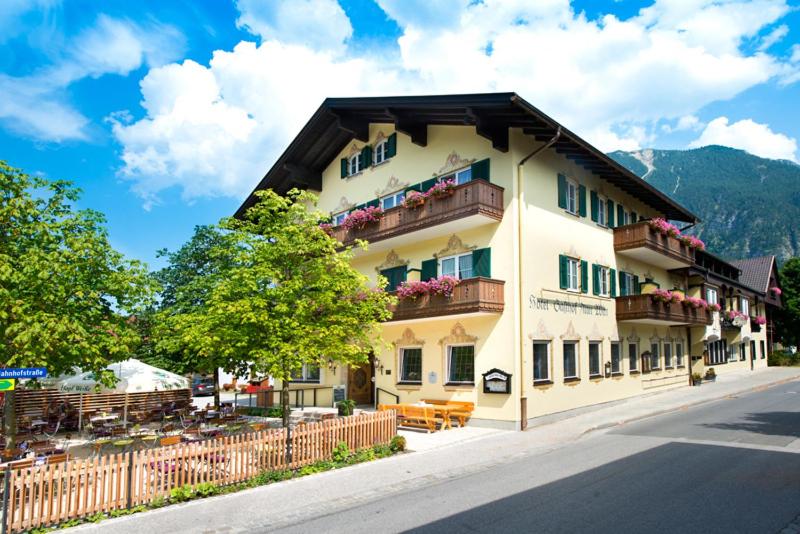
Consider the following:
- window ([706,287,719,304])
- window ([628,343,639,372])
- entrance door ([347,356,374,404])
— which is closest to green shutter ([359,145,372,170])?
entrance door ([347,356,374,404])

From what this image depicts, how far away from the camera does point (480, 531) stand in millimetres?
7355

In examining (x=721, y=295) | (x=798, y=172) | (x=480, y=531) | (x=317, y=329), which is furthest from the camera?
(x=798, y=172)

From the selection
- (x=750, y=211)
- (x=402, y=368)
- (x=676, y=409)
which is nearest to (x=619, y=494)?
(x=402, y=368)

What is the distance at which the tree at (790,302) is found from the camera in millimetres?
51719

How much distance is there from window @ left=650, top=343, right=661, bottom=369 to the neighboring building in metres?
0.05

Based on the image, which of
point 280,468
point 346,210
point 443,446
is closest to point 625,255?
point 346,210

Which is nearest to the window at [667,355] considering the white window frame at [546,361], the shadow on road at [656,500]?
the white window frame at [546,361]

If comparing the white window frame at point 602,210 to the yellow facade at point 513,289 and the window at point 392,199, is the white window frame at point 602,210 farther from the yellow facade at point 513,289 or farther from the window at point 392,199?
the window at point 392,199

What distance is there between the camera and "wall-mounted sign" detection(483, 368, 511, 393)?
1686 cm

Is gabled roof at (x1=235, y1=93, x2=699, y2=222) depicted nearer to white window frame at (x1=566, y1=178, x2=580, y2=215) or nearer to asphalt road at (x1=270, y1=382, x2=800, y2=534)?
white window frame at (x1=566, y1=178, x2=580, y2=215)

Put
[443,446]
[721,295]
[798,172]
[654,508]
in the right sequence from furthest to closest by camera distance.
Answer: [798,172] < [721,295] < [443,446] < [654,508]

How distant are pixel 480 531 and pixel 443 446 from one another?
7.02 meters

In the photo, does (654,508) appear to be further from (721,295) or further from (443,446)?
(721,295)

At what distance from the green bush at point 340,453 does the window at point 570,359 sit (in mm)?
9884
